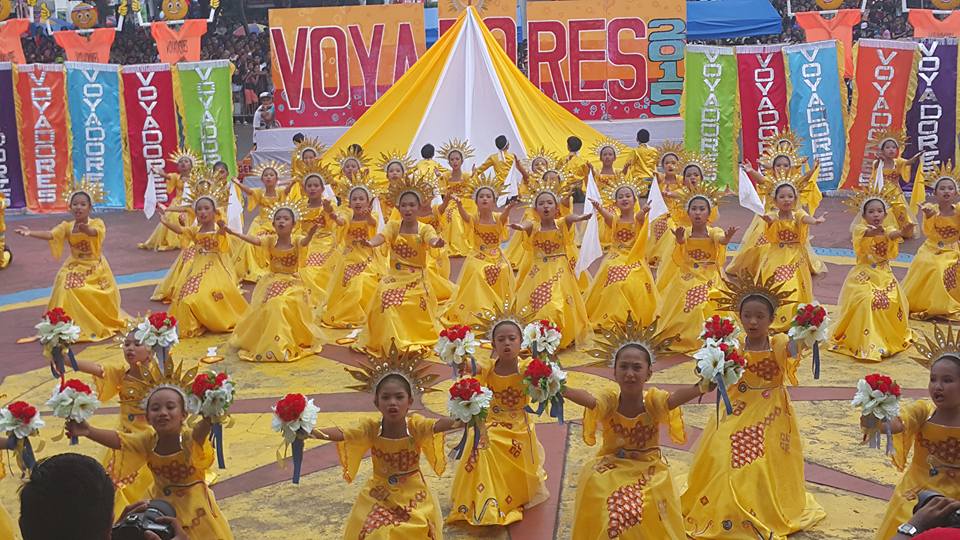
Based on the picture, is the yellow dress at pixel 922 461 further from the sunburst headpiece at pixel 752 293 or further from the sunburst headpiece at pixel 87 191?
the sunburst headpiece at pixel 87 191

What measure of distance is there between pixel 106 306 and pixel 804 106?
1210 centimetres

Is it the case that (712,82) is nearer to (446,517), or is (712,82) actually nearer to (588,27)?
(588,27)

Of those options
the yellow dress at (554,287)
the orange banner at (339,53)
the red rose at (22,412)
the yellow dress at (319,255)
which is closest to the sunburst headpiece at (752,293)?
the yellow dress at (554,287)

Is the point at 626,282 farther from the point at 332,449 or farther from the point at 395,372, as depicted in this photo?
the point at 395,372

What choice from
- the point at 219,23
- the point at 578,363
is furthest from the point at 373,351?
the point at 219,23

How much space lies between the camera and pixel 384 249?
12.3 m

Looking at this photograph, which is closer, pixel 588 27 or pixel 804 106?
pixel 804 106

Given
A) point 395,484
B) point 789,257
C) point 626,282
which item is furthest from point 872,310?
point 395,484

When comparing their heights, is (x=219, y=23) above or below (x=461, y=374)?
above

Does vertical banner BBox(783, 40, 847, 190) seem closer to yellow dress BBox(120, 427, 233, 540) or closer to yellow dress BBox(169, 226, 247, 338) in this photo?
yellow dress BBox(169, 226, 247, 338)

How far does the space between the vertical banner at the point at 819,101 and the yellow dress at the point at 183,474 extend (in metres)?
14.9

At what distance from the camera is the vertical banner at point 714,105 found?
18.8 m

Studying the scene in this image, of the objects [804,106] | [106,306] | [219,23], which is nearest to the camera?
[106,306]

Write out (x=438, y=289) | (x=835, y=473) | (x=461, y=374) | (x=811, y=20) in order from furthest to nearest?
1. (x=811, y=20)
2. (x=438, y=289)
3. (x=835, y=473)
4. (x=461, y=374)
